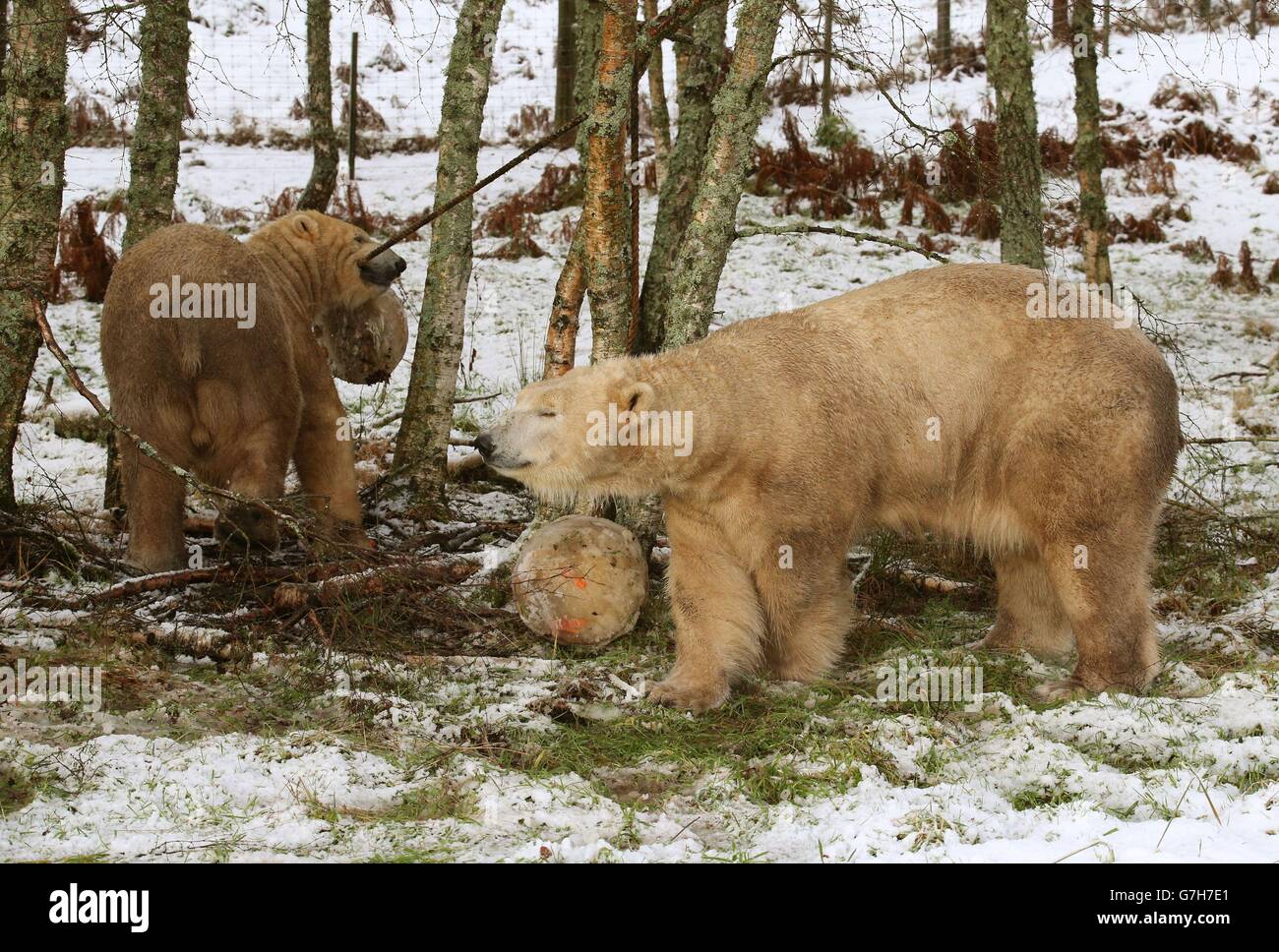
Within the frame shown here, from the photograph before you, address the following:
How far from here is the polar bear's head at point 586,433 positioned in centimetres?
461

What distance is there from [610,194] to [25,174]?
2812 mm

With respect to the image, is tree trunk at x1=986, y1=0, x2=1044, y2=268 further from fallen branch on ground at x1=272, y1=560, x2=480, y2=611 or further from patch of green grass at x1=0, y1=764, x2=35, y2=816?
patch of green grass at x1=0, y1=764, x2=35, y2=816

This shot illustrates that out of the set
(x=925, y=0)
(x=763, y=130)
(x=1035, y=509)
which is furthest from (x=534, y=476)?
(x=925, y=0)

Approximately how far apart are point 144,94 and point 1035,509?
17.8 feet

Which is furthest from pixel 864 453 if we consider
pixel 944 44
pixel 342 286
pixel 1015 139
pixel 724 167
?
pixel 944 44

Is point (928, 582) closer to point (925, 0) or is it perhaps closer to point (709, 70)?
point (709, 70)

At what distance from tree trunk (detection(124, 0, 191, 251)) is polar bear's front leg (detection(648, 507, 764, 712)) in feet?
13.0

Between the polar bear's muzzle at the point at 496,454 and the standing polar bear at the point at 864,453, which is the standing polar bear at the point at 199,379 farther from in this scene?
the standing polar bear at the point at 864,453

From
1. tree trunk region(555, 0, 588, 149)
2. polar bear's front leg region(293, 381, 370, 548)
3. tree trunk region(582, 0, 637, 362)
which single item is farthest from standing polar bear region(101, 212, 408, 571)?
tree trunk region(555, 0, 588, 149)

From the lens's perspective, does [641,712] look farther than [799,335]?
No

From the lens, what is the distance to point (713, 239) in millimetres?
5625

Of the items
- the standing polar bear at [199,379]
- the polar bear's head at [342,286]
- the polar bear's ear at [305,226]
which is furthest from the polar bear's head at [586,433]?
the polar bear's ear at [305,226]

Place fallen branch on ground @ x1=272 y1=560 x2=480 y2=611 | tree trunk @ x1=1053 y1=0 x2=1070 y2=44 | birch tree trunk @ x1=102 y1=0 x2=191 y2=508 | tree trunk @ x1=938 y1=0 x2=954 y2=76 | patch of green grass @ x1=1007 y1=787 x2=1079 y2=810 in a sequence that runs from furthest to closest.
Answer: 1. tree trunk @ x1=938 y1=0 x2=954 y2=76
2. tree trunk @ x1=1053 y1=0 x2=1070 y2=44
3. birch tree trunk @ x1=102 y1=0 x2=191 y2=508
4. fallen branch on ground @ x1=272 y1=560 x2=480 y2=611
5. patch of green grass @ x1=1007 y1=787 x2=1079 y2=810

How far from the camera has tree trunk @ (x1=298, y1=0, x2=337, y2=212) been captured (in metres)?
9.82
